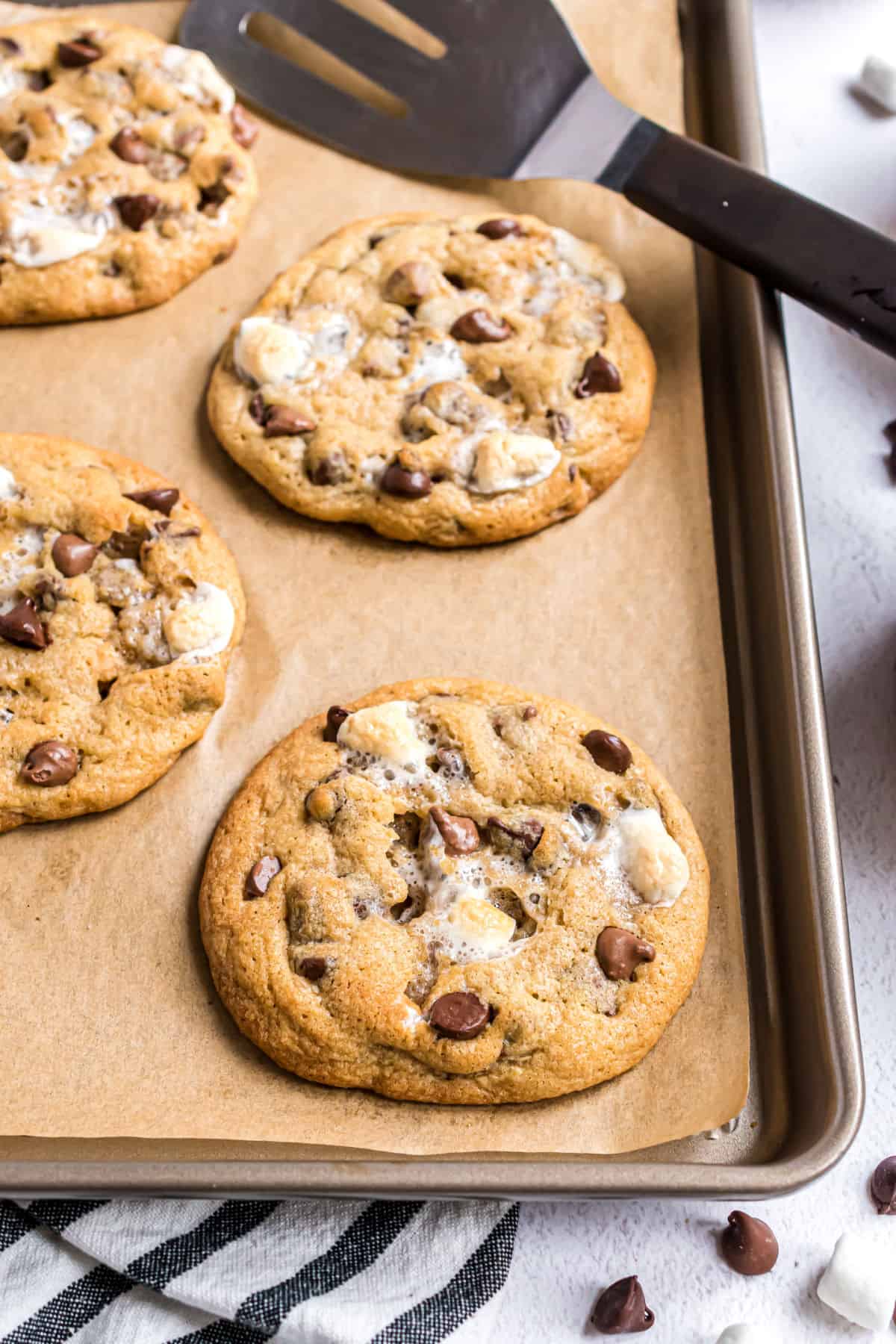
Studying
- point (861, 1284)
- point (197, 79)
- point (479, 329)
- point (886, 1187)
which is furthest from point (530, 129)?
point (861, 1284)

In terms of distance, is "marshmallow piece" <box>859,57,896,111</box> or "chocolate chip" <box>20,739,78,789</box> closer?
"chocolate chip" <box>20,739,78,789</box>

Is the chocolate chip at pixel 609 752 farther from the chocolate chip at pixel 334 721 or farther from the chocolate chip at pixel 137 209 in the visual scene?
the chocolate chip at pixel 137 209

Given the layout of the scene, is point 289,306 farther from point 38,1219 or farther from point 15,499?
point 38,1219

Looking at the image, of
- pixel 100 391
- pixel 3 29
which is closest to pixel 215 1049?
pixel 100 391

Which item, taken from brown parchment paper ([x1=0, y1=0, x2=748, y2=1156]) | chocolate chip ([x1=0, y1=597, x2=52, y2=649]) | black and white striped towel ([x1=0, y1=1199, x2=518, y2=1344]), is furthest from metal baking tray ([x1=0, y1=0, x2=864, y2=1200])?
chocolate chip ([x1=0, y1=597, x2=52, y2=649])

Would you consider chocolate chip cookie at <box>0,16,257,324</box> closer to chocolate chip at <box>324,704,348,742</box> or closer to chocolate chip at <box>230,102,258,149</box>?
chocolate chip at <box>230,102,258,149</box>
